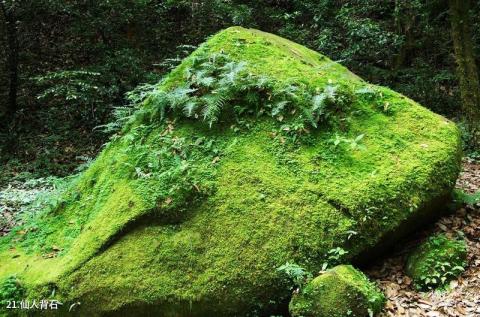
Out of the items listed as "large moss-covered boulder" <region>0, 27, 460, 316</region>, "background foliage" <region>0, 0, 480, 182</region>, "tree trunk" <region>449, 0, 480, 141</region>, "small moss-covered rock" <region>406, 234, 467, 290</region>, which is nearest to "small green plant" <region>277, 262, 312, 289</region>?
"large moss-covered boulder" <region>0, 27, 460, 316</region>

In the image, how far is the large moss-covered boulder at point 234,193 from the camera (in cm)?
479

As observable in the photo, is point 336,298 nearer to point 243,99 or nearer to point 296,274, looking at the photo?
point 296,274

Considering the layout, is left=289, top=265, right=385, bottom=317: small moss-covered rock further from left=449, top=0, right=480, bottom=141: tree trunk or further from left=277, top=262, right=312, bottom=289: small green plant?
left=449, top=0, right=480, bottom=141: tree trunk

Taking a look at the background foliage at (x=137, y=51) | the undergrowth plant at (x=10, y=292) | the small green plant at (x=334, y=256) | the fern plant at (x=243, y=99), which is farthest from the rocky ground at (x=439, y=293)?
the background foliage at (x=137, y=51)

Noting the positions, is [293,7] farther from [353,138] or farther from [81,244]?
[81,244]

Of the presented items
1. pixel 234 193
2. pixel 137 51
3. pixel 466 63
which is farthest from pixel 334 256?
pixel 137 51

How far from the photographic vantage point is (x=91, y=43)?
1468cm

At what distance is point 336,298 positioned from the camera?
418 centimetres

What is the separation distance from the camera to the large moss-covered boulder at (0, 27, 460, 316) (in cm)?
479

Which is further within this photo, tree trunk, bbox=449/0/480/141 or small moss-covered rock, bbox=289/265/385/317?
tree trunk, bbox=449/0/480/141

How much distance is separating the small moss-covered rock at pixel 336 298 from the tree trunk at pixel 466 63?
7141 mm

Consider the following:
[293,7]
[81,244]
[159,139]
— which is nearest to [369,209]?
[159,139]

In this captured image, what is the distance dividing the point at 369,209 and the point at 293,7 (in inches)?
530

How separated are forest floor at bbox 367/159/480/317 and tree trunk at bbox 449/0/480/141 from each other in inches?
196
